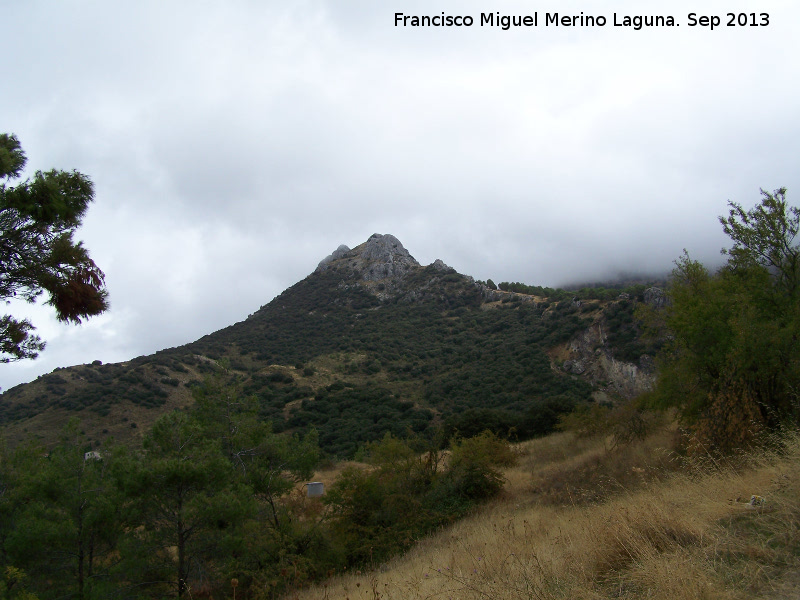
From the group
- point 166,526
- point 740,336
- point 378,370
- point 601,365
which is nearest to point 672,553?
point 740,336

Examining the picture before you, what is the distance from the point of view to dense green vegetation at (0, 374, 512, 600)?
36.6 ft

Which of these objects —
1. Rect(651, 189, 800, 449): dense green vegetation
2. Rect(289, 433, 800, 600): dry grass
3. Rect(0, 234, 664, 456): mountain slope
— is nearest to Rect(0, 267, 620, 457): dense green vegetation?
Rect(0, 234, 664, 456): mountain slope

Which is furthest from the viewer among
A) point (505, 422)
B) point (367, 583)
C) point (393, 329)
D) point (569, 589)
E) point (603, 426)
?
point (393, 329)

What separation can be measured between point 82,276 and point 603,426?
22.7 meters

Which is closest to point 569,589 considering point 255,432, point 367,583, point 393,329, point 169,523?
point 367,583

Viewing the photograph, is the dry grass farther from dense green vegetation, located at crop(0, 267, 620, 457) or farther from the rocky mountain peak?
the rocky mountain peak

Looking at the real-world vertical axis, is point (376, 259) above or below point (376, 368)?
above

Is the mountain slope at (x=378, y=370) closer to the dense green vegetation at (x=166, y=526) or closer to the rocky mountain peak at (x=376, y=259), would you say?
the rocky mountain peak at (x=376, y=259)

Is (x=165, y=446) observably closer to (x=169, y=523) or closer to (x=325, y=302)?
(x=169, y=523)

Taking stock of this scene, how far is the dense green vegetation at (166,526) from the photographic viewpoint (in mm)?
11141

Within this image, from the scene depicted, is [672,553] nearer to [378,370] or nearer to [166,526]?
[166,526]

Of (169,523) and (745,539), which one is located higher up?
(745,539)

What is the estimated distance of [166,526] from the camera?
38.8 ft

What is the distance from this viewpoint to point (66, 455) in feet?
41.2
